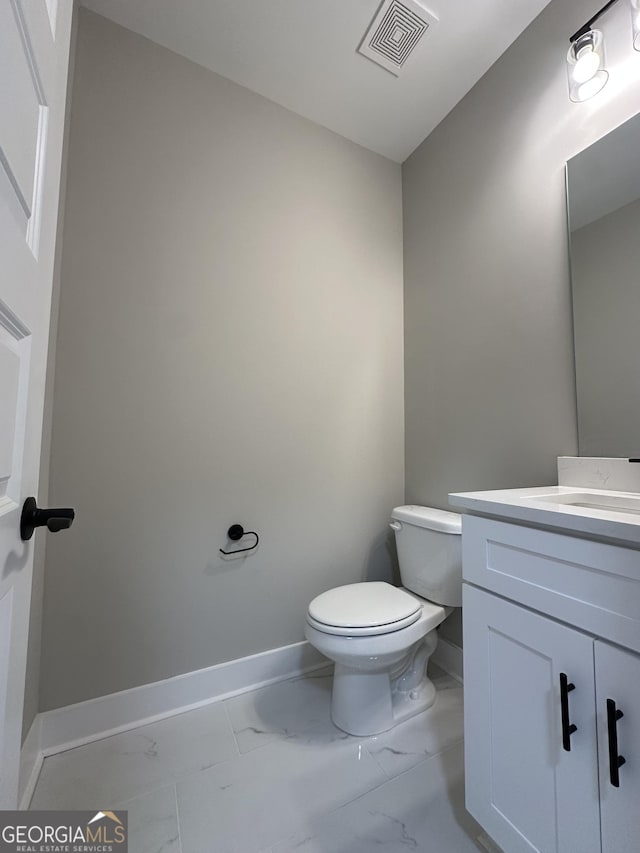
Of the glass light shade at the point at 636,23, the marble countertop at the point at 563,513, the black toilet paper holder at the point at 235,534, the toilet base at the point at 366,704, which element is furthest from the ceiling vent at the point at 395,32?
the toilet base at the point at 366,704

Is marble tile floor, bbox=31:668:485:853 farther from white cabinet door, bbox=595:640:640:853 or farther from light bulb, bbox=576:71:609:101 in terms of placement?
light bulb, bbox=576:71:609:101

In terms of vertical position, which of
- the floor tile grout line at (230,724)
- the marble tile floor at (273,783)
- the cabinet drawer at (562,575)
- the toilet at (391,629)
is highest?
the cabinet drawer at (562,575)

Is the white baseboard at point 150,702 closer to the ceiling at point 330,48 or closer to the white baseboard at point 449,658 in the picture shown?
the white baseboard at point 449,658

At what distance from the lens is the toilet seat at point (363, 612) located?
116 cm

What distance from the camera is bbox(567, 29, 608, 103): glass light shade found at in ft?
3.51

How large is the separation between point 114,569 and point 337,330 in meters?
1.37

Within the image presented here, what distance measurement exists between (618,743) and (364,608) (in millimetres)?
762

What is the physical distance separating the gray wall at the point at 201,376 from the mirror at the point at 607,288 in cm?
89

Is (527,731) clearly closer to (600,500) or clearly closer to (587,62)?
(600,500)

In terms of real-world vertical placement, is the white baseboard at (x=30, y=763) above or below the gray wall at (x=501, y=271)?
below

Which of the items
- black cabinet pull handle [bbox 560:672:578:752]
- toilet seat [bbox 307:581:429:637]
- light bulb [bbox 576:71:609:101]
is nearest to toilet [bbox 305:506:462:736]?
toilet seat [bbox 307:581:429:637]

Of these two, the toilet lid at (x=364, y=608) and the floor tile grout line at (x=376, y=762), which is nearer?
the floor tile grout line at (x=376, y=762)

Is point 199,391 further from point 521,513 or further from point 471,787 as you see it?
point 471,787

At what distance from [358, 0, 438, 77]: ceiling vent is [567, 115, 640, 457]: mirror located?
2.59 feet
